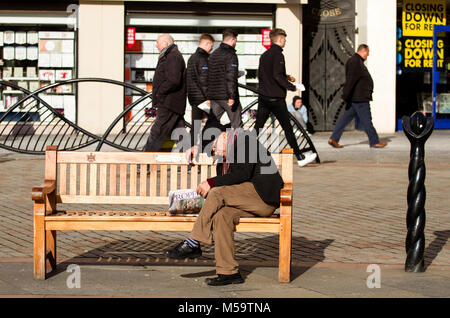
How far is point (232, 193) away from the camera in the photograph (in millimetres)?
6746

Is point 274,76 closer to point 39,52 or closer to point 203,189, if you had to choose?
point 203,189

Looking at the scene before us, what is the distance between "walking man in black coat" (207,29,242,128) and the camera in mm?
12789

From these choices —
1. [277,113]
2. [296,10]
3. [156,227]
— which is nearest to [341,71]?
[296,10]

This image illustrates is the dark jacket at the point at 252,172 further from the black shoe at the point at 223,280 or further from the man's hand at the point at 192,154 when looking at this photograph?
the black shoe at the point at 223,280

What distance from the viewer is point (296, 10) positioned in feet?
A: 66.5

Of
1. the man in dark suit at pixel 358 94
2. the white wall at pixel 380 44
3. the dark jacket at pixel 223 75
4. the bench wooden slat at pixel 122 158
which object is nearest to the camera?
the bench wooden slat at pixel 122 158

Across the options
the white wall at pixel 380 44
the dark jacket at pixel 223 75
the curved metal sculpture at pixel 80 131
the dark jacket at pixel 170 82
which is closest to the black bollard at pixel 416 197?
the dark jacket at pixel 170 82

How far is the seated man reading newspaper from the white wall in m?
14.4

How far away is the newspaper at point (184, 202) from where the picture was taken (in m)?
6.80

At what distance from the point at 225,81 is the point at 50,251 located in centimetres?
633

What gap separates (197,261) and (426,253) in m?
1.89

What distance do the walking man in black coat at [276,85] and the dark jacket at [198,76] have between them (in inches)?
35.3

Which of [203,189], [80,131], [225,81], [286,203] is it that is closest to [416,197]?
[286,203]

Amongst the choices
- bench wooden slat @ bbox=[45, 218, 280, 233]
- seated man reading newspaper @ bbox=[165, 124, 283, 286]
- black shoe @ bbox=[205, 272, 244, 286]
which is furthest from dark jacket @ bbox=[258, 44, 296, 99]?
black shoe @ bbox=[205, 272, 244, 286]
